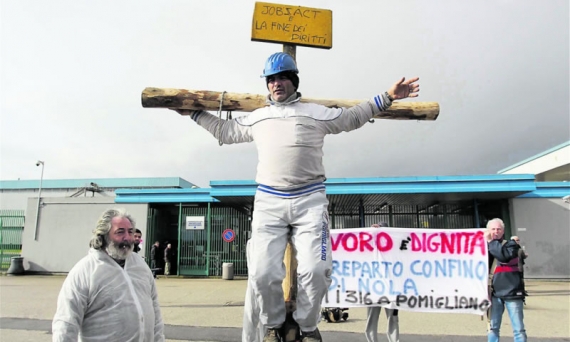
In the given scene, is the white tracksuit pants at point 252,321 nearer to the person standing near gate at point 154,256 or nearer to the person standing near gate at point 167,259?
the person standing near gate at point 154,256

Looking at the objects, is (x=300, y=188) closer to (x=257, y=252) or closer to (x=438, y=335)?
(x=257, y=252)

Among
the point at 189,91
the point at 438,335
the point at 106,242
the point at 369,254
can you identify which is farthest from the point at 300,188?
the point at 438,335

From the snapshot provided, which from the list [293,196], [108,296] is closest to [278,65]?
[293,196]

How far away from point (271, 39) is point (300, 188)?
1634 millimetres

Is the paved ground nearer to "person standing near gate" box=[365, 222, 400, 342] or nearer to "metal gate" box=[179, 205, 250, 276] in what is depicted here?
"person standing near gate" box=[365, 222, 400, 342]

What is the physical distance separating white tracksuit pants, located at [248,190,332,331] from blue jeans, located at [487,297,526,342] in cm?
401

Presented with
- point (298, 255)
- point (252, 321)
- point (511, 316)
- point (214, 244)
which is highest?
point (298, 255)

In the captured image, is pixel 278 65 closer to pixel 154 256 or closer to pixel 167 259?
pixel 154 256

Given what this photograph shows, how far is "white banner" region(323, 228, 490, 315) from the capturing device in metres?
6.54

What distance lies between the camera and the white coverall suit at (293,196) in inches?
102

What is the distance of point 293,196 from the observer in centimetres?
274

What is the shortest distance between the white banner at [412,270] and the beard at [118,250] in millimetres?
4369

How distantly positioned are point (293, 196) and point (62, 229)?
68.1 feet

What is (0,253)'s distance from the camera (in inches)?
833
